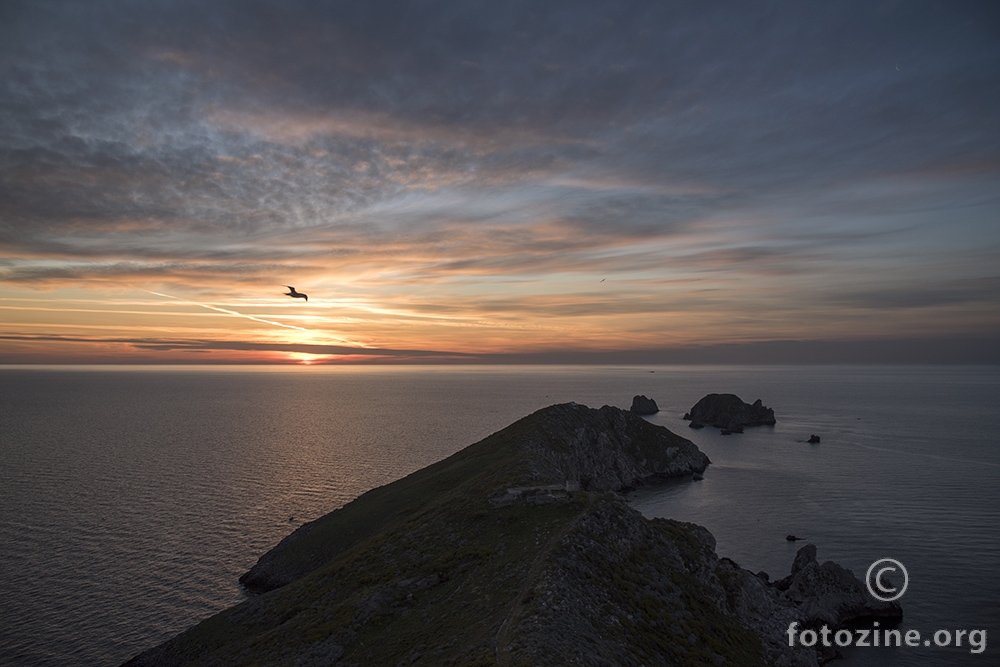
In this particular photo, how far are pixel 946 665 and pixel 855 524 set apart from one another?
1642 inches

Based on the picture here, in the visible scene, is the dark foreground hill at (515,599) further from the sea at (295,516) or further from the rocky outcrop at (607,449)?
the rocky outcrop at (607,449)

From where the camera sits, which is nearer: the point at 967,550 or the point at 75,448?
the point at 967,550

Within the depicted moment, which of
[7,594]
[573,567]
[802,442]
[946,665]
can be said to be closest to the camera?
[573,567]

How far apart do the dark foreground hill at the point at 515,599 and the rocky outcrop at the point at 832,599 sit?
0.64 m

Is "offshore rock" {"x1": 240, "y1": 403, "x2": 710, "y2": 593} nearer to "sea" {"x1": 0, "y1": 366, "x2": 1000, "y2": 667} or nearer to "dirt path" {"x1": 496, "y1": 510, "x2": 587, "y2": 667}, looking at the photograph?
"sea" {"x1": 0, "y1": 366, "x2": 1000, "y2": 667}

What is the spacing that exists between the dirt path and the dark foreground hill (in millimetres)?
141

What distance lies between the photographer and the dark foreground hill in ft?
100

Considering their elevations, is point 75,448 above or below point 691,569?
below

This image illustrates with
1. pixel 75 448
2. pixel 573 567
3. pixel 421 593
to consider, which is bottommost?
pixel 75 448

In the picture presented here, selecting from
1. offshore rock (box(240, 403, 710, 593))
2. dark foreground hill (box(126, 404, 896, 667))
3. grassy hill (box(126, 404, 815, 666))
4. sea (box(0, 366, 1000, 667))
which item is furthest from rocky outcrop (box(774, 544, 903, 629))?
offshore rock (box(240, 403, 710, 593))

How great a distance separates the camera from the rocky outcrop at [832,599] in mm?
52597

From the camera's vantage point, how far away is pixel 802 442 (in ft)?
541

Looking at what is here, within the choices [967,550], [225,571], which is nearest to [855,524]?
[967,550]

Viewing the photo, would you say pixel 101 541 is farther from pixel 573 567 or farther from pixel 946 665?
pixel 946 665
